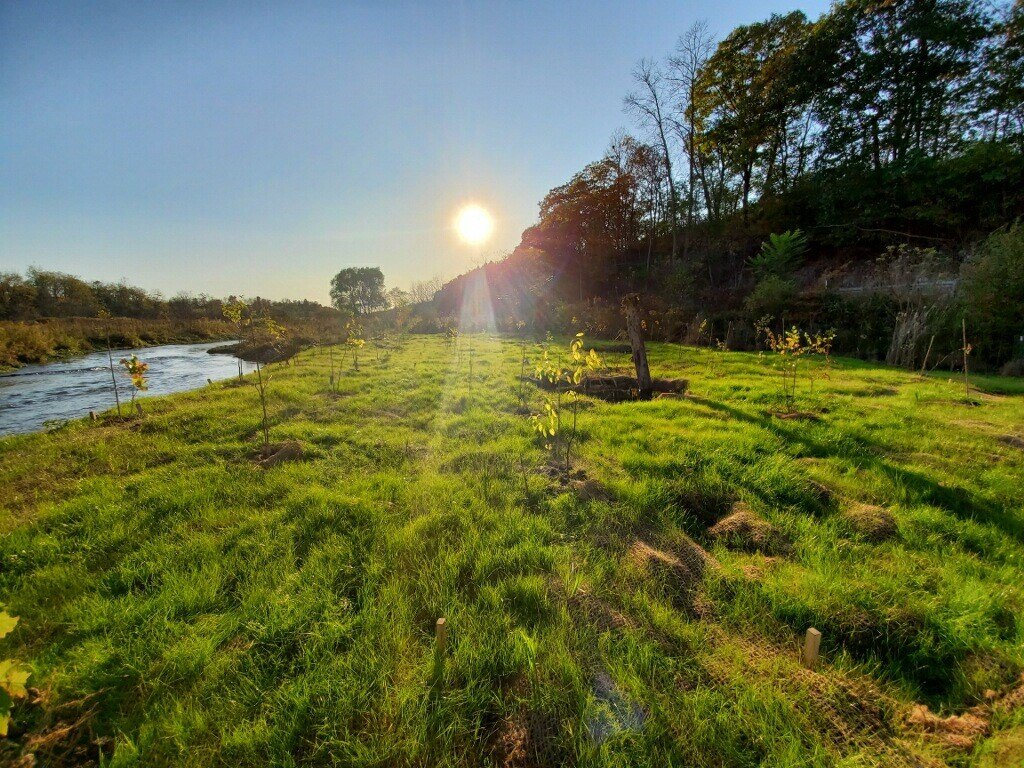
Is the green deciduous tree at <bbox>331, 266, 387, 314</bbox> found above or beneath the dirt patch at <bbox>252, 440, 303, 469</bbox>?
above

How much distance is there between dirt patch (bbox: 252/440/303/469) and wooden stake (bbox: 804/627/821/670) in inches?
212

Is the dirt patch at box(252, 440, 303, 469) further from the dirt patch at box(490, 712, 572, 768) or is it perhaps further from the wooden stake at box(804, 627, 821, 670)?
the wooden stake at box(804, 627, 821, 670)

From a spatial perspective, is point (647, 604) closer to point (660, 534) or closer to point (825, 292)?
point (660, 534)

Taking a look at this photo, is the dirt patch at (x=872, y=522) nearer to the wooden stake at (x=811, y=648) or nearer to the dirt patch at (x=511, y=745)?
the wooden stake at (x=811, y=648)

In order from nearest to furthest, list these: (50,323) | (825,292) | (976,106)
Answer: (825,292) → (976,106) → (50,323)

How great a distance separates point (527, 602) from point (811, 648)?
1.59 metres

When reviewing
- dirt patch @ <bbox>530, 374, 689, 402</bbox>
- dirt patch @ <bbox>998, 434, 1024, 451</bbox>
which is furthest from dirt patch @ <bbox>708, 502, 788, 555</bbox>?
dirt patch @ <bbox>530, 374, 689, 402</bbox>

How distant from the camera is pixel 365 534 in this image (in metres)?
3.24

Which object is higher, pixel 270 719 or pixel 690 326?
pixel 690 326

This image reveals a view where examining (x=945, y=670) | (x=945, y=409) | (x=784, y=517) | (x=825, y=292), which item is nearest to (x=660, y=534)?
(x=784, y=517)

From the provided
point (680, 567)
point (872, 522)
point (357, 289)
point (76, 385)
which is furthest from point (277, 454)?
point (357, 289)

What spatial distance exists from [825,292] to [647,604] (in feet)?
60.6

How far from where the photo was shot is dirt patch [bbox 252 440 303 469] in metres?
4.75

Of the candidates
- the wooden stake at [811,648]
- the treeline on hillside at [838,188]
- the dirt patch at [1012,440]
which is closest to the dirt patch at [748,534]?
the wooden stake at [811,648]
